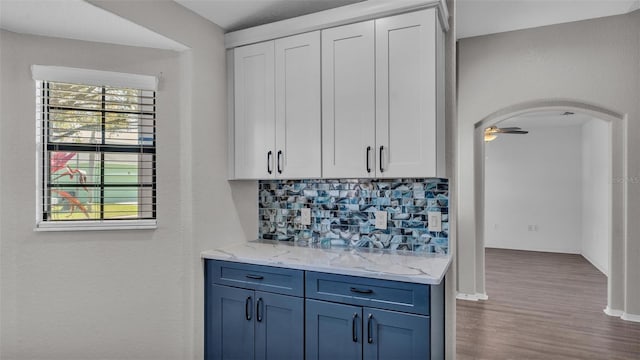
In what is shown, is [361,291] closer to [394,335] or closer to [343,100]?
[394,335]

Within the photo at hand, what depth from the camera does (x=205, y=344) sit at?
226 cm

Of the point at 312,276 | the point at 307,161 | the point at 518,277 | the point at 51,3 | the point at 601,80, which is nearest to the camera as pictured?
the point at 51,3

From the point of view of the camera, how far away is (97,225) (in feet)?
6.75

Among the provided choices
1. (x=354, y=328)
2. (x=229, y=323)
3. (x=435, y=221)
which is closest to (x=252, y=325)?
(x=229, y=323)

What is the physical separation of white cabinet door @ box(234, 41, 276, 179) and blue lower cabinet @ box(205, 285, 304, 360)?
78 centimetres

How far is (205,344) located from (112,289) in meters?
0.67

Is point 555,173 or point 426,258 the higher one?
point 555,173

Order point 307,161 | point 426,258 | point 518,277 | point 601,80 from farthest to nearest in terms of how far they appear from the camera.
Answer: point 518,277
point 601,80
point 307,161
point 426,258

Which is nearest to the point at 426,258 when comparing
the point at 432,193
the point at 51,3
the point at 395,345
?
the point at 432,193

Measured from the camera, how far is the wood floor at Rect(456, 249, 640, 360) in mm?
2791

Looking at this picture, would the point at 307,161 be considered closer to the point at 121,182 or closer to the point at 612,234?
the point at 121,182

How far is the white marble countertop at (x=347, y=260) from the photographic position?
175 centimetres

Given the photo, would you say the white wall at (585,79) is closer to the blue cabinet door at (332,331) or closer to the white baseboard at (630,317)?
the white baseboard at (630,317)

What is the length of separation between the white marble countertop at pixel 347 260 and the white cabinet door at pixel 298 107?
1.64 ft
